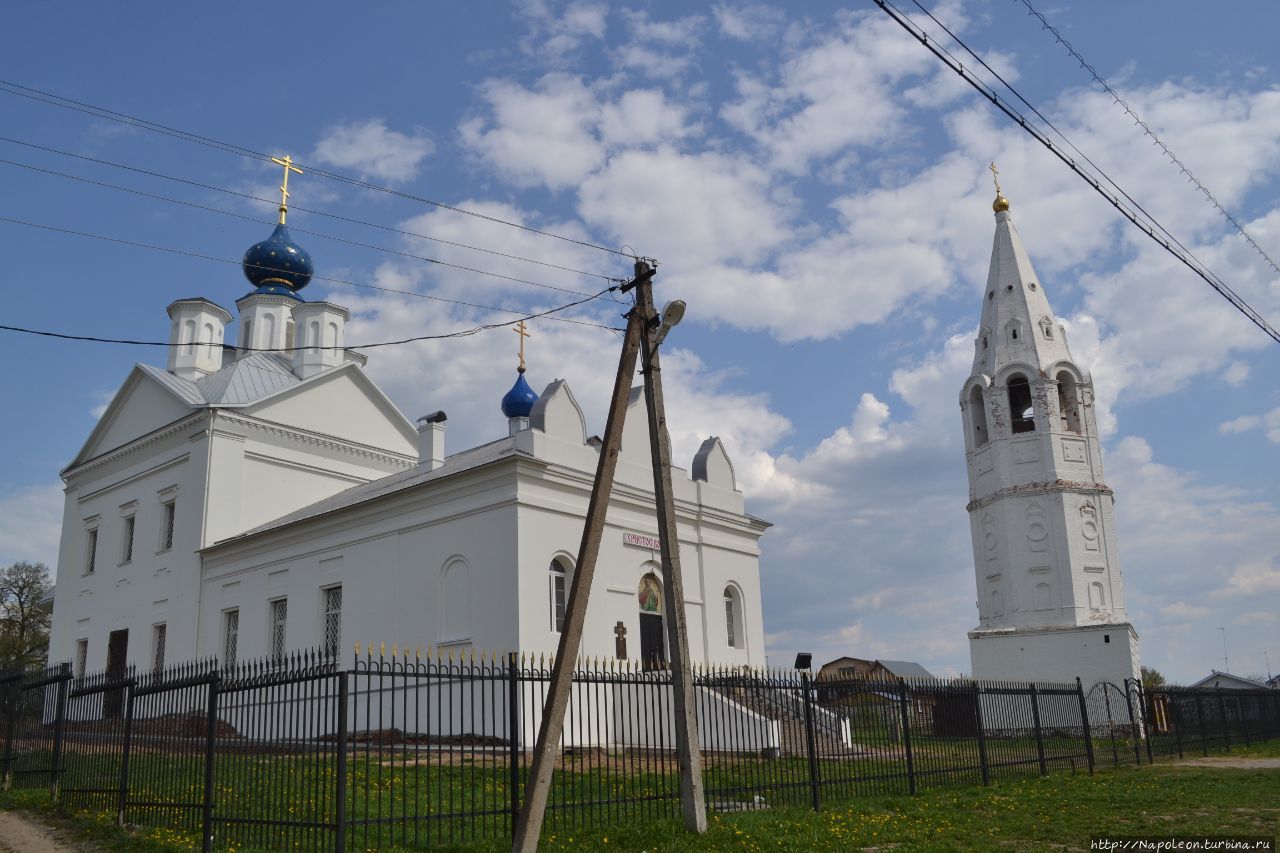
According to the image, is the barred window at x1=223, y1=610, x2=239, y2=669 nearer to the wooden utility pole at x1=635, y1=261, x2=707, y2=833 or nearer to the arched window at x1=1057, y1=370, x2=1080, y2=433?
the wooden utility pole at x1=635, y1=261, x2=707, y2=833

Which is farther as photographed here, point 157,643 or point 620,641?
point 157,643

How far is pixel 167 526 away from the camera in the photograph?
2722cm

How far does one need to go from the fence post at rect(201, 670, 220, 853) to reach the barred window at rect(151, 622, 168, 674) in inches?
714

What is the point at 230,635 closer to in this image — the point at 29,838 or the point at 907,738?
the point at 29,838

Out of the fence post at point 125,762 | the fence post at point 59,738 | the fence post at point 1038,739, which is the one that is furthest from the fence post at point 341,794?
the fence post at point 1038,739

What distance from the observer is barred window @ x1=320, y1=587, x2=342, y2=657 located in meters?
22.0

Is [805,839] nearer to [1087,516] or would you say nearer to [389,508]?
[389,508]

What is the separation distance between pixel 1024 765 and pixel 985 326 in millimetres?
22735

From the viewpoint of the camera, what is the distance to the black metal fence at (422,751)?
9594mm

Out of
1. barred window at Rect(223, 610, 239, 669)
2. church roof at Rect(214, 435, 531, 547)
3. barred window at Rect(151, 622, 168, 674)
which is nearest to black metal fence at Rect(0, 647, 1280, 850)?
church roof at Rect(214, 435, 531, 547)

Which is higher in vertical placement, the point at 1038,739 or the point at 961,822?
the point at 1038,739

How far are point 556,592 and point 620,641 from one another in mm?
1833

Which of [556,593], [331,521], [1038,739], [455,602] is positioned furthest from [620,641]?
[1038,739]

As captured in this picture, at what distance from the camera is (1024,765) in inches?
641
